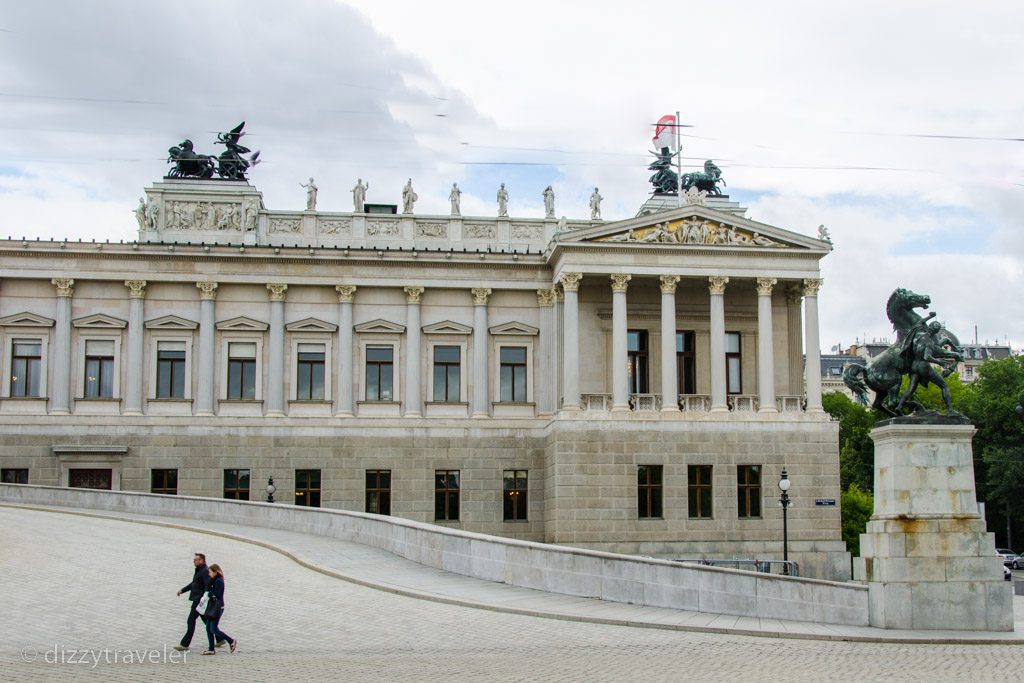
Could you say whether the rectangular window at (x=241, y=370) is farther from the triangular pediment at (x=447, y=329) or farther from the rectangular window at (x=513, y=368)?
the rectangular window at (x=513, y=368)

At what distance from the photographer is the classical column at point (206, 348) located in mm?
54469

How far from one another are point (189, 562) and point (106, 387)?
81.7 ft

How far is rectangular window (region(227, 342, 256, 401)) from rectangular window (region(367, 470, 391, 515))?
6377mm

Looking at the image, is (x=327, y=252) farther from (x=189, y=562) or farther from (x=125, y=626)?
(x=125, y=626)

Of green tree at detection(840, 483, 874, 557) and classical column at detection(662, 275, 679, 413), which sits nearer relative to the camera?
classical column at detection(662, 275, 679, 413)

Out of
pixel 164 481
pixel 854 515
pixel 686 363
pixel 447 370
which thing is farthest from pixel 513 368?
pixel 854 515

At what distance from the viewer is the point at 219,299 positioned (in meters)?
55.6

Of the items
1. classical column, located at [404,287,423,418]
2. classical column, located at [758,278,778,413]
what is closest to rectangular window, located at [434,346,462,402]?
classical column, located at [404,287,423,418]

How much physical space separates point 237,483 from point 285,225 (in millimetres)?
11732

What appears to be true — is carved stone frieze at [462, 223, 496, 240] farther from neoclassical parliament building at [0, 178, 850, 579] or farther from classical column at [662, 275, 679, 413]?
classical column at [662, 275, 679, 413]

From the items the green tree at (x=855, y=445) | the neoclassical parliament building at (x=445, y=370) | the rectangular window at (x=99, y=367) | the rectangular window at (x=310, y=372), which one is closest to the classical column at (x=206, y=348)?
the neoclassical parliament building at (x=445, y=370)

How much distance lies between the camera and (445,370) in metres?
56.8

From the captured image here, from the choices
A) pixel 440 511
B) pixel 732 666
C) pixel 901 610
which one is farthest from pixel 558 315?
pixel 732 666

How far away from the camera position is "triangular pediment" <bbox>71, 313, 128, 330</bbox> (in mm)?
54531
